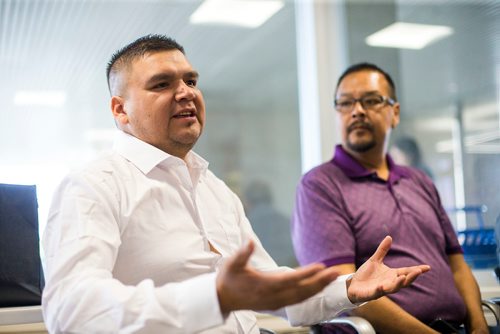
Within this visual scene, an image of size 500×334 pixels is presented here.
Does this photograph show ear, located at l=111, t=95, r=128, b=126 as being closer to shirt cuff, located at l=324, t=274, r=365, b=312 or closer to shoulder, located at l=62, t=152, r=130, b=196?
shoulder, located at l=62, t=152, r=130, b=196

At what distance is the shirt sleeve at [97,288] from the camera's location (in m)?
1.09

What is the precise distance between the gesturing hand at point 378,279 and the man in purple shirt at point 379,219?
38cm

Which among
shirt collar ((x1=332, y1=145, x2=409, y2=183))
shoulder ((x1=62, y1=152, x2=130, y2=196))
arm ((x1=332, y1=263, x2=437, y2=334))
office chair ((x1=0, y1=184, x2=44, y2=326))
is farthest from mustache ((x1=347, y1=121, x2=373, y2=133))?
office chair ((x1=0, y1=184, x2=44, y2=326))

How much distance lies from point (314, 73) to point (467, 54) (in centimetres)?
81

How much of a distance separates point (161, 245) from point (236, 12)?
1828mm

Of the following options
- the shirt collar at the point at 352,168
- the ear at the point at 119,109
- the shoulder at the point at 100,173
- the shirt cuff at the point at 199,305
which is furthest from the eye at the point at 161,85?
the shirt collar at the point at 352,168

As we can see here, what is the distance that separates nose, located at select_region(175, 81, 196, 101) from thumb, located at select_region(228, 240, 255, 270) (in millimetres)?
720

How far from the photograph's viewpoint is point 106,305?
3.66 feet

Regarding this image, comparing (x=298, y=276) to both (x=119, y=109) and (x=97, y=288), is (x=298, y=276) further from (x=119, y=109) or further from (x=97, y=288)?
(x=119, y=109)

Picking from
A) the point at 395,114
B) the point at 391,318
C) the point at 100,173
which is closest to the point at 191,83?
the point at 100,173

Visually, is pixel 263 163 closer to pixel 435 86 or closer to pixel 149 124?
pixel 435 86

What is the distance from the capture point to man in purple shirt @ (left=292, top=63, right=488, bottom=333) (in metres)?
2.00

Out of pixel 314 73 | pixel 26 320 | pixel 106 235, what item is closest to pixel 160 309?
pixel 106 235

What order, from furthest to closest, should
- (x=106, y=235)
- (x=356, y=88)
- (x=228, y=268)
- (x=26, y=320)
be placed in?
(x=356, y=88), (x=26, y=320), (x=106, y=235), (x=228, y=268)
